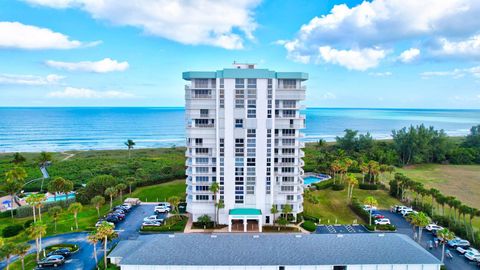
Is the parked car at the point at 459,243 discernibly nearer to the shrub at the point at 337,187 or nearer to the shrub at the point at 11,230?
the shrub at the point at 337,187

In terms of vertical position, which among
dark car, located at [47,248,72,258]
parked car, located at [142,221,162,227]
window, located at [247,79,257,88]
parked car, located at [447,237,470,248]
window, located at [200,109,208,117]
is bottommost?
parked car, located at [447,237,470,248]

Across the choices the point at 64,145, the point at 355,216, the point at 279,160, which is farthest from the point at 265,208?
the point at 64,145

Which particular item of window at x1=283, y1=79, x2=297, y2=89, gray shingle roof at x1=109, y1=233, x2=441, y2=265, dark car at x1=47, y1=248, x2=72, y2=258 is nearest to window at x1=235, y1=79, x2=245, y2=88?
window at x1=283, y1=79, x2=297, y2=89

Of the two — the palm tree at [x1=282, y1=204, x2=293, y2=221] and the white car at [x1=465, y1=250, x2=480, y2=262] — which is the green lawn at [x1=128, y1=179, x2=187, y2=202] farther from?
the white car at [x1=465, y1=250, x2=480, y2=262]

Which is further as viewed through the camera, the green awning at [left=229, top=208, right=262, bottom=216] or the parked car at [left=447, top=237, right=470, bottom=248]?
the green awning at [left=229, top=208, right=262, bottom=216]

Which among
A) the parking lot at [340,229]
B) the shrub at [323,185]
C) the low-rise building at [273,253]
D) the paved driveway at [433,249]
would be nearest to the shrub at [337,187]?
the shrub at [323,185]

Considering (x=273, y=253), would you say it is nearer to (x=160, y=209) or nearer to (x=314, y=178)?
(x=160, y=209)

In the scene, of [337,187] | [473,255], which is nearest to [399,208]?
[337,187]
